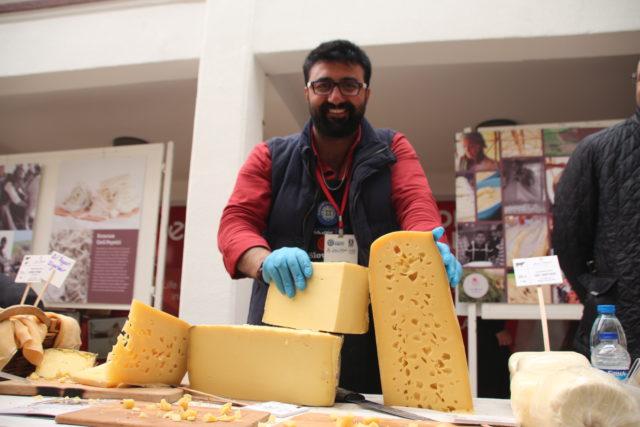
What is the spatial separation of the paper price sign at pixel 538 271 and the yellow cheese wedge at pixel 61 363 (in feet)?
4.89

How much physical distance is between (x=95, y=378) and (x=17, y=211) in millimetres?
3715

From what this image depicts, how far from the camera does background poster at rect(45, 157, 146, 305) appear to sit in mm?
4148

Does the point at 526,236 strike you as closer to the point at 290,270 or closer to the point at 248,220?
the point at 248,220

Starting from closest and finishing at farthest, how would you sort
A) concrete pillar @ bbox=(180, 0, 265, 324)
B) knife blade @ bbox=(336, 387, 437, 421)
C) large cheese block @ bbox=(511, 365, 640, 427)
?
large cheese block @ bbox=(511, 365, 640, 427) → knife blade @ bbox=(336, 387, 437, 421) → concrete pillar @ bbox=(180, 0, 265, 324)

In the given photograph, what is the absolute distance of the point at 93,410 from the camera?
1.12 metres

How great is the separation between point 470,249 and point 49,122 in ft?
15.0

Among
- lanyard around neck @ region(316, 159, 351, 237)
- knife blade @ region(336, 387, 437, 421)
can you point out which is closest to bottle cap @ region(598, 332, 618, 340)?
knife blade @ region(336, 387, 437, 421)

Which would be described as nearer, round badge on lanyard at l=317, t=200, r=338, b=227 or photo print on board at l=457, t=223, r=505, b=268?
round badge on lanyard at l=317, t=200, r=338, b=227

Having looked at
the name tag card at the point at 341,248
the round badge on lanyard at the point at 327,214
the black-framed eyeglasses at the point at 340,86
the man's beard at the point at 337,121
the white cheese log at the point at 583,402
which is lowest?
the white cheese log at the point at 583,402

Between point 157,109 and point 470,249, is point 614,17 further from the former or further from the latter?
point 157,109

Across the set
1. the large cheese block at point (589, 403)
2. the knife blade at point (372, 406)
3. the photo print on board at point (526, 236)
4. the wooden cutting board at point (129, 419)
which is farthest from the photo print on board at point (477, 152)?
the wooden cutting board at point (129, 419)

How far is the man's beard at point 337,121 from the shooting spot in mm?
1906

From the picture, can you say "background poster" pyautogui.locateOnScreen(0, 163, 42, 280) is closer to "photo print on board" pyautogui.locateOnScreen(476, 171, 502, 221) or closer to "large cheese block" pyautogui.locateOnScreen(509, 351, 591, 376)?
"photo print on board" pyautogui.locateOnScreen(476, 171, 502, 221)

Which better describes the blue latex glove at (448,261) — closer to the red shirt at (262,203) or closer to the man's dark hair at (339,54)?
the red shirt at (262,203)
